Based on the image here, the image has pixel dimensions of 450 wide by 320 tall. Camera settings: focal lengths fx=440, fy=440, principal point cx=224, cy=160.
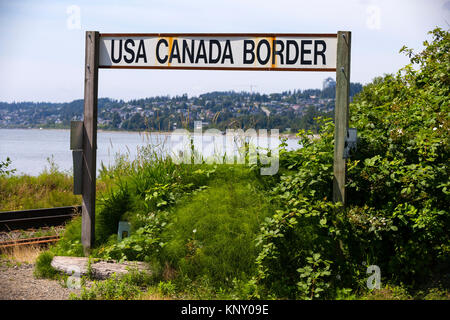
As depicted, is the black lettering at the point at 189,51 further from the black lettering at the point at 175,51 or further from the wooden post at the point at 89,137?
the wooden post at the point at 89,137

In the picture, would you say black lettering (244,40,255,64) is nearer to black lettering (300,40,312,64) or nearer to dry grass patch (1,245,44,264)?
black lettering (300,40,312,64)

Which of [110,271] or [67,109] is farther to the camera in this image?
[67,109]

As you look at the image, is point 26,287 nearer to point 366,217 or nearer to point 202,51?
point 202,51

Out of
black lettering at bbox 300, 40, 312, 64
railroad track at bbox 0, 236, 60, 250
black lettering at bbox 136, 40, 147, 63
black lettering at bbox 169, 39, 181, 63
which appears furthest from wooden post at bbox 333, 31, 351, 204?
railroad track at bbox 0, 236, 60, 250

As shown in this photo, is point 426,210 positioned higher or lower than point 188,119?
lower

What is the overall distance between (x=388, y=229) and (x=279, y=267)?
1473mm

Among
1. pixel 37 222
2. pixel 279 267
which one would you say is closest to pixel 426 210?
pixel 279 267

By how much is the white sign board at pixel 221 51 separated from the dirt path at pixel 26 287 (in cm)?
320

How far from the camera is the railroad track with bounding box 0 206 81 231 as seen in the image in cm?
902

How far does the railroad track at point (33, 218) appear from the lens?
9.02 metres

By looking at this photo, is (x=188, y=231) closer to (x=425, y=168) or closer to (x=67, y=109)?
(x=425, y=168)

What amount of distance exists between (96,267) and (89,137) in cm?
190

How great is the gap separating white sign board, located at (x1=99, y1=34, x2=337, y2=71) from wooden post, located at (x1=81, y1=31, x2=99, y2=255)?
14 cm

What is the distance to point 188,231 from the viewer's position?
6.17 m
